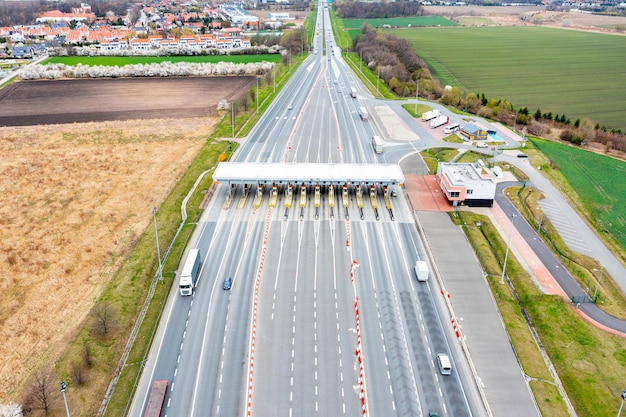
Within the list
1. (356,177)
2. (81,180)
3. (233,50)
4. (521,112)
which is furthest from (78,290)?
(233,50)

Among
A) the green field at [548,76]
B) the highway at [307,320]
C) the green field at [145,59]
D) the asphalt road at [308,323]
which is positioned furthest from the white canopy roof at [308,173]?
the green field at [145,59]

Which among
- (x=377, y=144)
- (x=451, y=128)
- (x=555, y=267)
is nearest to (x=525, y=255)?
(x=555, y=267)

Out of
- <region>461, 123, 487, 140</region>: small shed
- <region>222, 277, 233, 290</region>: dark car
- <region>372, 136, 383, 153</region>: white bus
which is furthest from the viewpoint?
<region>461, 123, 487, 140</region>: small shed

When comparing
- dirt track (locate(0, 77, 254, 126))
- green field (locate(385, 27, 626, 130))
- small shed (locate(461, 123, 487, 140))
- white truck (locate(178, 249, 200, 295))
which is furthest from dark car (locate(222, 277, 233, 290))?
green field (locate(385, 27, 626, 130))

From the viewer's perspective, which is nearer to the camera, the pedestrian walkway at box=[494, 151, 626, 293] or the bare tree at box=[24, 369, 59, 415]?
the bare tree at box=[24, 369, 59, 415]

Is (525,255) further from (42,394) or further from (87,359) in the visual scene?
(42,394)

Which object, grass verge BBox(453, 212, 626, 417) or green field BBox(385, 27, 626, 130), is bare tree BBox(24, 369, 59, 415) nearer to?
grass verge BBox(453, 212, 626, 417)

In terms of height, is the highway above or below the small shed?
below
